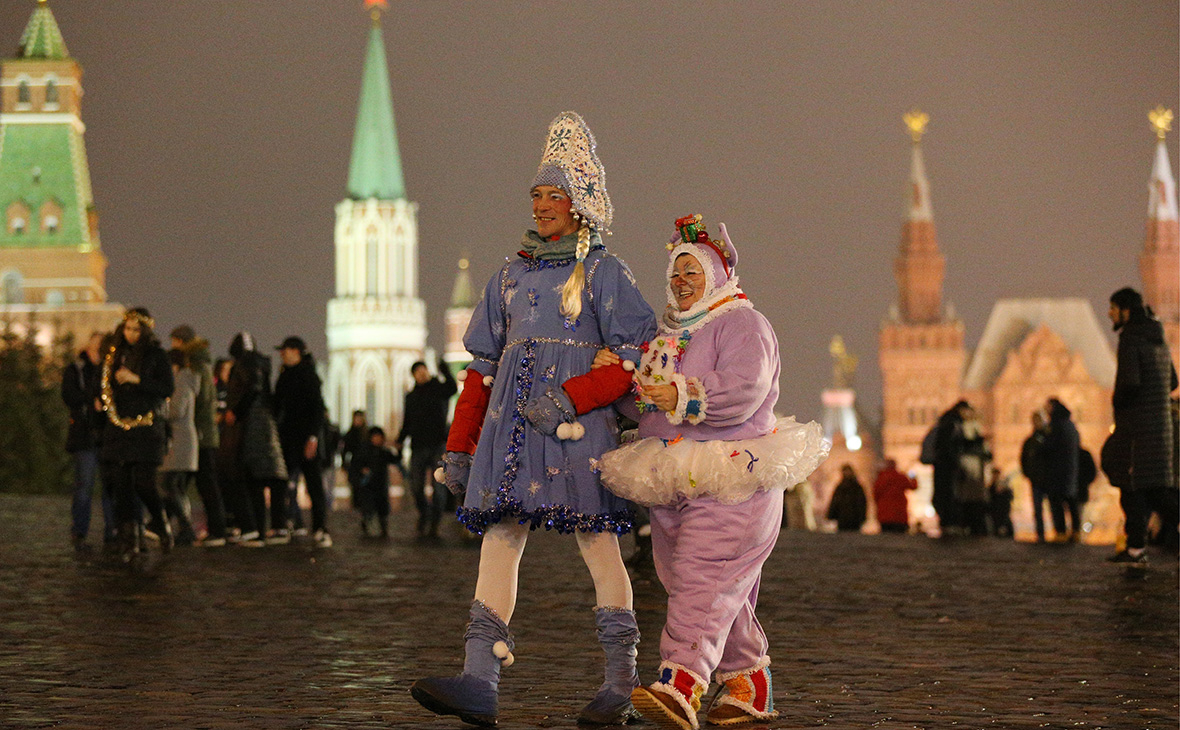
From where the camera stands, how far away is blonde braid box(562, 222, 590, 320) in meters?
6.19

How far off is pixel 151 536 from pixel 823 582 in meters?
5.66

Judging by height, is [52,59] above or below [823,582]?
above

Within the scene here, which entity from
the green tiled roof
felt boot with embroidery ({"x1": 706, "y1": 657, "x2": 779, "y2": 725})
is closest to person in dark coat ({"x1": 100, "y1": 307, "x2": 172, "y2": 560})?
felt boot with embroidery ({"x1": 706, "y1": 657, "x2": 779, "y2": 725})

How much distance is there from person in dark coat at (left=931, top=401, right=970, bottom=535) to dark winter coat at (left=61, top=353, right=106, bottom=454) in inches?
371

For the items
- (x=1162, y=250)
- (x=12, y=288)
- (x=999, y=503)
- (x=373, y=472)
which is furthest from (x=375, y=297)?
(x=373, y=472)

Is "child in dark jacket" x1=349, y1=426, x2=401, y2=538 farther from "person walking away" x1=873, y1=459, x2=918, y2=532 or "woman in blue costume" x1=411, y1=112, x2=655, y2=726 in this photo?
"woman in blue costume" x1=411, y1=112, x2=655, y2=726

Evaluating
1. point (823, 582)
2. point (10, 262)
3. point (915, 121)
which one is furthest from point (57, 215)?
point (823, 582)

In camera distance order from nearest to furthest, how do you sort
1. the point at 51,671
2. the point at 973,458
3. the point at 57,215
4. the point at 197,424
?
the point at 51,671 → the point at 197,424 → the point at 973,458 → the point at 57,215

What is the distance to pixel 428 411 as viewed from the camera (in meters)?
16.1

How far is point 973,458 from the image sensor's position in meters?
20.3

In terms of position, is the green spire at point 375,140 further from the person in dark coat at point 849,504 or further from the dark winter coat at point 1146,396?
the dark winter coat at point 1146,396

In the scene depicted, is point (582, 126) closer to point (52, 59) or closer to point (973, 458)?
point (973, 458)

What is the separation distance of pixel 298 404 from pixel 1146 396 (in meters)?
6.23

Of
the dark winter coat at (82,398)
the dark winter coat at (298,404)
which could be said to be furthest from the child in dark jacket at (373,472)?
the dark winter coat at (82,398)
